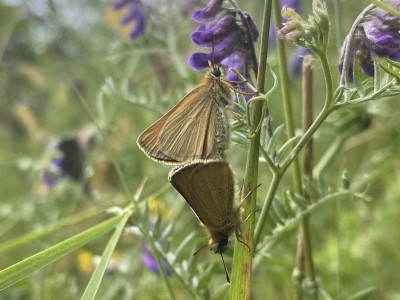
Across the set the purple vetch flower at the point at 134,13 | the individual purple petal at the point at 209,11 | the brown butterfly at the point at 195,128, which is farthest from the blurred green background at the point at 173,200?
the individual purple petal at the point at 209,11

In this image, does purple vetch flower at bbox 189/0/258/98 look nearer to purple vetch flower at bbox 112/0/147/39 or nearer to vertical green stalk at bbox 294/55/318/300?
vertical green stalk at bbox 294/55/318/300

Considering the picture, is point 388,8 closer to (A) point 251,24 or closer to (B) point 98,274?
(A) point 251,24

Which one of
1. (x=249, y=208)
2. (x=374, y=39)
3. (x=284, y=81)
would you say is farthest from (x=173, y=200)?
(x=374, y=39)

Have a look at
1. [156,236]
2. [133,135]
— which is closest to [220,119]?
[156,236]

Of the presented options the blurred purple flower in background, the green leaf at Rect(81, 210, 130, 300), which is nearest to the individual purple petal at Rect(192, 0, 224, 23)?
the green leaf at Rect(81, 210, 130, 300)

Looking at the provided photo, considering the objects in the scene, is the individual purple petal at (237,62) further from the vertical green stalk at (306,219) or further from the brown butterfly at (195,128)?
the vertical green stalk at (306,219)

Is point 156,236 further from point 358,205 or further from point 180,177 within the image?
point 358,205
